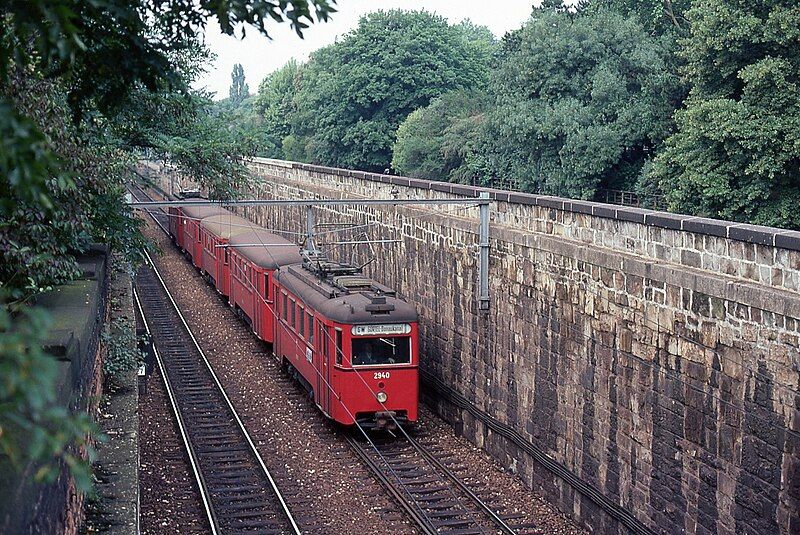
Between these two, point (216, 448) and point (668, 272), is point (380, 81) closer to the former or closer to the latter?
point (216, 448)

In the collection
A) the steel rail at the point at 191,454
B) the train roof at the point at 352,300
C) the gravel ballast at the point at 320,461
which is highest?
the train roof at the point at 352,300

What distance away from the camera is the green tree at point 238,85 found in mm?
162500

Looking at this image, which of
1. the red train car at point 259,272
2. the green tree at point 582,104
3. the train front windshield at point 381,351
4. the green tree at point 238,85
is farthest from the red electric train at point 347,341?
the green tree at point 238,85

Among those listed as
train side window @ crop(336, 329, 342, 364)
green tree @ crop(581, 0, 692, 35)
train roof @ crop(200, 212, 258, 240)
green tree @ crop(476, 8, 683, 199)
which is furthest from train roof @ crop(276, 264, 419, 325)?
green tree @ crop(581, 0, 692, 35)

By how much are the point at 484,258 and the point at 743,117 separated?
10.0 m

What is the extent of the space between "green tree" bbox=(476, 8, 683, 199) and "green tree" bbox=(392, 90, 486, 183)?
427cm

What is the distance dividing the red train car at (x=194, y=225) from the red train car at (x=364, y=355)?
15440 mm

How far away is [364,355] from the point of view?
14859mm

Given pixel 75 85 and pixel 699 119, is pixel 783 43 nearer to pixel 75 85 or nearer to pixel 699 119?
pixel 699 119

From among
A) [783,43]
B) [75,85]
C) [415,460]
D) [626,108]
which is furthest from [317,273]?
[626,108]

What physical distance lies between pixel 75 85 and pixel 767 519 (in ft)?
22.4

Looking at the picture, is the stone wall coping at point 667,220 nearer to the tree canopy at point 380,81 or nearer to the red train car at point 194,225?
the red train car at point 194,225

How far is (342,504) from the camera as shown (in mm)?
12766

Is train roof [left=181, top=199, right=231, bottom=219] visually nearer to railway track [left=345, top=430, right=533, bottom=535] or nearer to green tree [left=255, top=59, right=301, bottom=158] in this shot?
railway track [left=345, top=430, right=533, bottom=535]
